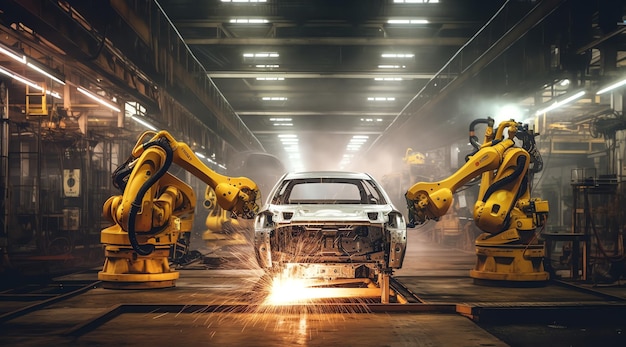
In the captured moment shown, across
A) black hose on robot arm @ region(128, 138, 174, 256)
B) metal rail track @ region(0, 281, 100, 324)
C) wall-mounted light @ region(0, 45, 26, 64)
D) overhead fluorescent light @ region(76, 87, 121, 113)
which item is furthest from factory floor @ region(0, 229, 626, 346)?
overhead fluorescent light @ region(76, 87, 121, 113)

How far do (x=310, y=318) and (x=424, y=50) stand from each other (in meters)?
12.9

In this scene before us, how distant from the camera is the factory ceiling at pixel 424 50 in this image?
10.6 meters

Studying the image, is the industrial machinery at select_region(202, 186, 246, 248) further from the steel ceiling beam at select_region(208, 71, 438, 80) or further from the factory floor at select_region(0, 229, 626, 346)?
the factory floor at select_region(0, 229, 626, 346)

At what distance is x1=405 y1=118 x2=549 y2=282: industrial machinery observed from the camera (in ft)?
27.2

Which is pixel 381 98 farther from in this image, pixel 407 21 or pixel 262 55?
pixel 407 21

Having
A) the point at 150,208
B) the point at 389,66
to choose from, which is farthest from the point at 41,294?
the point at 389,66

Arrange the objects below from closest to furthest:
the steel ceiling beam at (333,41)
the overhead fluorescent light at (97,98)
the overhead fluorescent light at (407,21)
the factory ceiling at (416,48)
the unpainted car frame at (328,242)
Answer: the unpainted car frame at (328,242), the factory ceiling at (416,48), the overhead fluorescent light at (97,98), the overhead fluorescent light at (407,21), the steel ceiling beam at (333,41)

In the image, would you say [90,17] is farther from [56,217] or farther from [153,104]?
[56,217]

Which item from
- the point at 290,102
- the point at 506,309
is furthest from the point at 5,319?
the point at 290,102

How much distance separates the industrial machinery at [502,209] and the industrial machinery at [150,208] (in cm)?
245

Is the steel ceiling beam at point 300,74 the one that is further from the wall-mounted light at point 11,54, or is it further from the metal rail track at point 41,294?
the metal rail track at point 41,294

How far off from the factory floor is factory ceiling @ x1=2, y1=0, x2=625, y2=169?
3928mm

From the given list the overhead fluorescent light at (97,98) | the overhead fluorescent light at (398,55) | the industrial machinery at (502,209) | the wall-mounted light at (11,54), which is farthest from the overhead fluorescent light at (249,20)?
the industrial machinery at (502,209)

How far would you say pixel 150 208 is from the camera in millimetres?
7773
